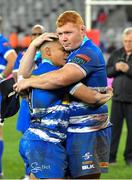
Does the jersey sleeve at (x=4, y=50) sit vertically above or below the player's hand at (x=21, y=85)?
below

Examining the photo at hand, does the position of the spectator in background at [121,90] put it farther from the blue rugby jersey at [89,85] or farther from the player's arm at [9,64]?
the blue rugby jersey at [89,85]

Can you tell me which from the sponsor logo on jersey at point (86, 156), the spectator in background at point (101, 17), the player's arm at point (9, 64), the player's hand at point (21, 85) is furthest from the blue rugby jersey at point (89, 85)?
the spectator in background at point (101, 17)

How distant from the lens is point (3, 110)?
17.5 feet

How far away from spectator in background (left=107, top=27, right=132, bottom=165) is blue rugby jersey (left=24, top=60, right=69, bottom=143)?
4.41 metres

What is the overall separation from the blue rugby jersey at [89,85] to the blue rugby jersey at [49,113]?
0.23ft

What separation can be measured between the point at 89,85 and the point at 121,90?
4.55 m

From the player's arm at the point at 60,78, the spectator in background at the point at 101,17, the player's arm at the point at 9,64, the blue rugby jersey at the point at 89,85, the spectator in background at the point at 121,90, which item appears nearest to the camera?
the player's arm at the point at 60,78

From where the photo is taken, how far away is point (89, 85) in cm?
501

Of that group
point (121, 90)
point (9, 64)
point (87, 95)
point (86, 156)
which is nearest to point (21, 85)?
point (87, 95)

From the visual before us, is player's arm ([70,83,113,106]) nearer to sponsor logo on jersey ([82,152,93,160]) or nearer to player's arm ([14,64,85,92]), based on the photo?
player's arm ([14,64,85,92])

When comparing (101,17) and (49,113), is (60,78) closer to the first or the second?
(49,113)

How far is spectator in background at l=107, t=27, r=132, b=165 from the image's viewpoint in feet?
30.8

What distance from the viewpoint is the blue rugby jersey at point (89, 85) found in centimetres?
495

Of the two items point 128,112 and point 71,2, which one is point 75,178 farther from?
point 71,2
